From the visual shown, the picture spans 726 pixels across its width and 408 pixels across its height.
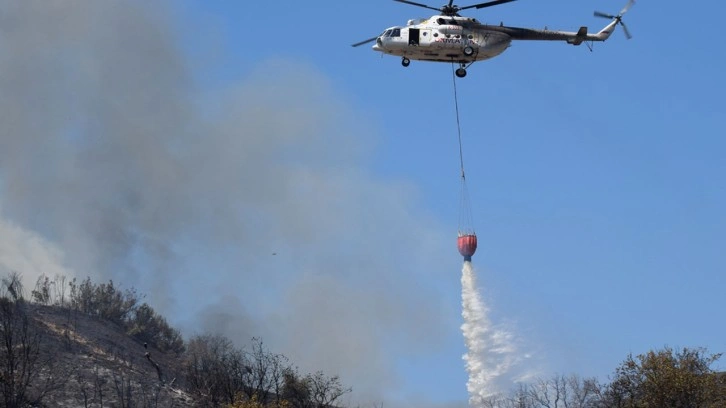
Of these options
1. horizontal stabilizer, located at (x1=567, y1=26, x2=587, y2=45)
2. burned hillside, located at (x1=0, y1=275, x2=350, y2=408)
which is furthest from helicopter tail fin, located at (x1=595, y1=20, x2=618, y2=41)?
burned hillside, located at (x1=0, y1=275, x2=350, y2=408)

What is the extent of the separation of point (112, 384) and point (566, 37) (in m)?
40.6

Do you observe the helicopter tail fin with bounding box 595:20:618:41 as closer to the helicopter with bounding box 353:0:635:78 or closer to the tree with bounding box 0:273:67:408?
the helicopter with bounding box 353:0:635:78

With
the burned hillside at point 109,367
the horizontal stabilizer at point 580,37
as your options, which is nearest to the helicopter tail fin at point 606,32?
the horizontal stabilizer at point 580,37

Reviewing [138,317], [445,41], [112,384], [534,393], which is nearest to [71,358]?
[112,384]

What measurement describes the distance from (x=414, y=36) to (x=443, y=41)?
1.61 meters

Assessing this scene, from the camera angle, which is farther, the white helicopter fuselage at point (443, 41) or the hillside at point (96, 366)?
the hillside at point (96, 366)

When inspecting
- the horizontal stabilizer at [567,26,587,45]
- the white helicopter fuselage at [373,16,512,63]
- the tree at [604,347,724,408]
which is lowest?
the tree at [604,347,724,408]

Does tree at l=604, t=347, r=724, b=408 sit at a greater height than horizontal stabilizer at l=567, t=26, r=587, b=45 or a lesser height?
lesser

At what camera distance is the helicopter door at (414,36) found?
7544 cm

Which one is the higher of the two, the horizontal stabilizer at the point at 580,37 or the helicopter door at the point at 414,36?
the horizontal stabilizer at the point at 580,37

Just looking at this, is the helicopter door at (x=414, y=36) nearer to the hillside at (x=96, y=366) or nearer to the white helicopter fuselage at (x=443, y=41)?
the white helicopter fuselage at (x=443, y=41)

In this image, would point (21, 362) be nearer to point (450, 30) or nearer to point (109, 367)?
point (109, 367)

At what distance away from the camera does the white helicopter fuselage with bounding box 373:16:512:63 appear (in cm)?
7538

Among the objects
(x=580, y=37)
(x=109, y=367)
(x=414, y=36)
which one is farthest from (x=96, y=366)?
(x=580, y=37)
